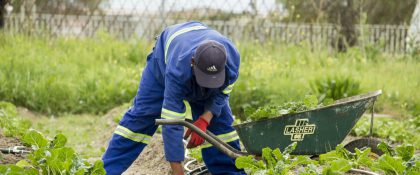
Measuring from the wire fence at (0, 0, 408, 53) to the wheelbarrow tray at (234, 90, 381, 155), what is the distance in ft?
22.5

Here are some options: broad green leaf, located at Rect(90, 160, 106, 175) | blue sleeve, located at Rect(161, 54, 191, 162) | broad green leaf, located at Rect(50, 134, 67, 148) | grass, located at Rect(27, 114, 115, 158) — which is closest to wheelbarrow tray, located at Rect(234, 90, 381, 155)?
blue sleeve, located at Rect(161, 54, 191, 162)

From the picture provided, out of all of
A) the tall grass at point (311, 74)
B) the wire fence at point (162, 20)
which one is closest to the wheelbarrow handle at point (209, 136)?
the tall grass at point (311, 74)

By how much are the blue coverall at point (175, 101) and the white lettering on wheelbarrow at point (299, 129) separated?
18.1 inches

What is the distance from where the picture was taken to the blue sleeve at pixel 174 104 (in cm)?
502

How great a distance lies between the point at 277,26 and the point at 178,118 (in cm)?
792

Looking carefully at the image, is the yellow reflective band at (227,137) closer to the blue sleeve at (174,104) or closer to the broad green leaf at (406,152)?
the blue sleeve at (174,104)

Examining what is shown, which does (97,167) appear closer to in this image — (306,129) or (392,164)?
(306,129)

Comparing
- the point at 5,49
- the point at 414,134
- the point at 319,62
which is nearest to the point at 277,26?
the point at 319,62

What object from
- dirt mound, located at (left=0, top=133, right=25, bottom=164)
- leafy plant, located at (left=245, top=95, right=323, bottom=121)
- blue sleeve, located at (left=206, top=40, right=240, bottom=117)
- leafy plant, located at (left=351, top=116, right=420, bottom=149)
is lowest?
leafy plant, located at (left=351, top=116, right=420, bottom=149)

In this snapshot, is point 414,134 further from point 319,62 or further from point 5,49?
point 5,49

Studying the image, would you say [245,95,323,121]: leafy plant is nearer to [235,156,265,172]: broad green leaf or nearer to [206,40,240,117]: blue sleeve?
[206,40,240,117]: blue sleeve

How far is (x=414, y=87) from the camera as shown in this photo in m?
10.3

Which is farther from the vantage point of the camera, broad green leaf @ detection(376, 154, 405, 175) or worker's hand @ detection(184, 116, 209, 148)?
worker's hand @ detection(184, 116, 209, 148)

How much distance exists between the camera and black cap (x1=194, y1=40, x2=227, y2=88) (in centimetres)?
491
